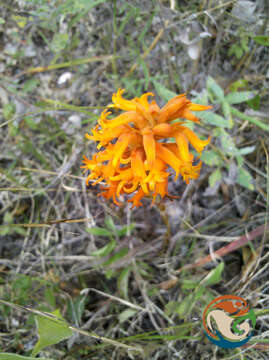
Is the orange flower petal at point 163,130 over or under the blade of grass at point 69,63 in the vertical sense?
over

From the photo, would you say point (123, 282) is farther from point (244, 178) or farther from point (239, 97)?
point (239, 97)

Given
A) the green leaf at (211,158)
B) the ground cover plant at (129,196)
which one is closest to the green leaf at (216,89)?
the ground cover plant at (129,196)

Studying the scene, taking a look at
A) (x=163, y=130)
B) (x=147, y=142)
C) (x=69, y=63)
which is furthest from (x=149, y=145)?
(x=69, y=63)

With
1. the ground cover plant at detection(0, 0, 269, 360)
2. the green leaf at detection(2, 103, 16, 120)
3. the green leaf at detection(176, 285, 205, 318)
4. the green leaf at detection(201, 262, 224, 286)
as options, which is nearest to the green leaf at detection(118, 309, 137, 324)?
the ground cover plant at detection(0, 0, 269, 360)

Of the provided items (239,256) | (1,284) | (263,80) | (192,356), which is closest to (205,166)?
(239,256)

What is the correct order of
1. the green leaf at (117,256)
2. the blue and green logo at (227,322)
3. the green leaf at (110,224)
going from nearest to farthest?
the blue and green logo at (227,322) < the green leaf at (117,256) < the green leaf at (110,224)

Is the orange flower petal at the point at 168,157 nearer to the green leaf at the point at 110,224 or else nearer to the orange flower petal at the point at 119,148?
the orange flower petal at the point at 119,148

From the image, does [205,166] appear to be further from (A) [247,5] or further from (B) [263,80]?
(A) [247,5]
